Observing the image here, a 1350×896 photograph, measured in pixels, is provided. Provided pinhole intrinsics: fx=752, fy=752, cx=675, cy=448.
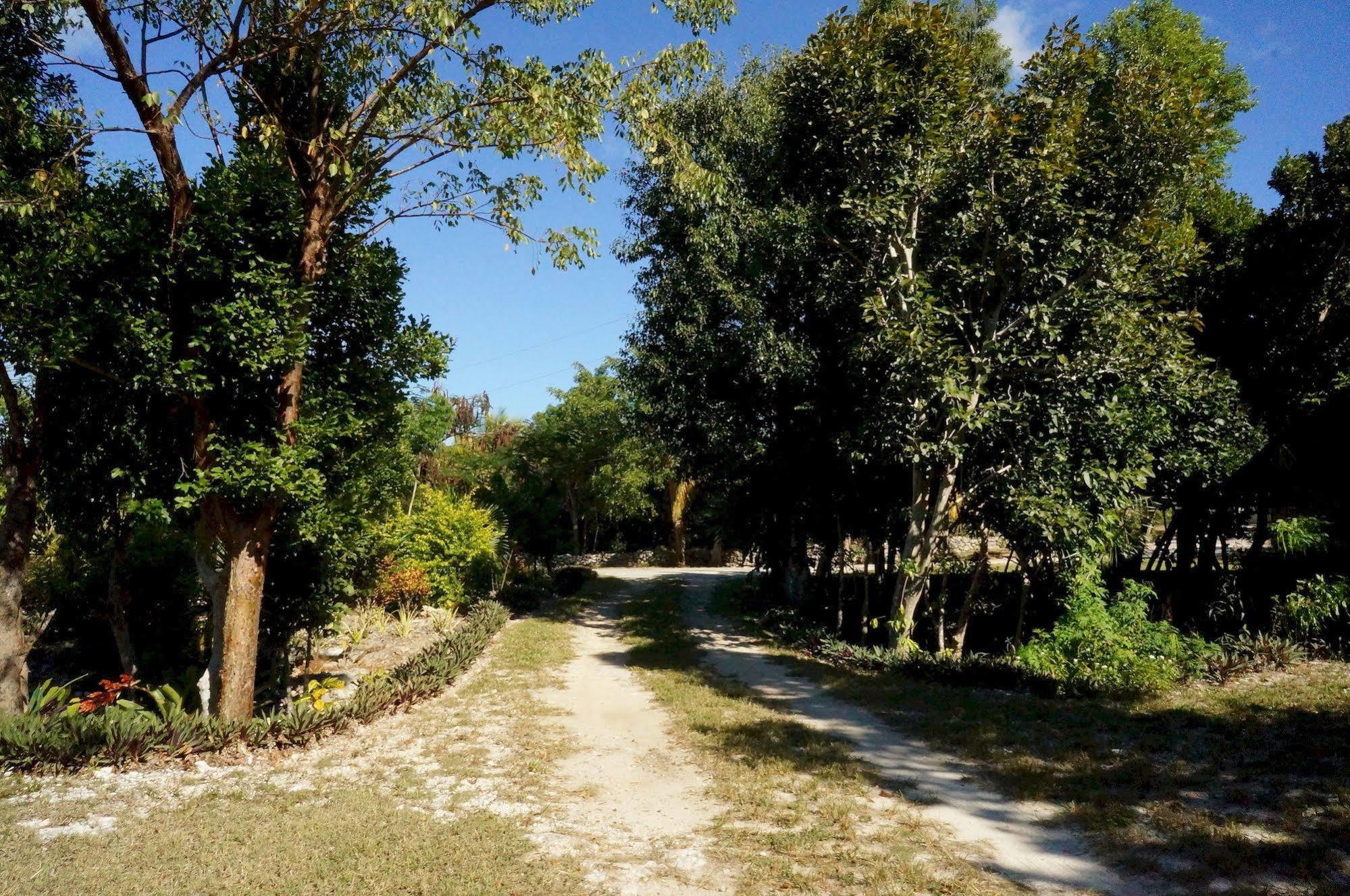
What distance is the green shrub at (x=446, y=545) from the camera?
17188 mm

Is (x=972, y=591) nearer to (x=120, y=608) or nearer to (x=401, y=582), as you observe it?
(x=401, y=582)

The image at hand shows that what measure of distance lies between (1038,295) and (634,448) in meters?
21.8

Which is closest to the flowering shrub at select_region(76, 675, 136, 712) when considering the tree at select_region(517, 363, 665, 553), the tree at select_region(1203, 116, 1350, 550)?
the tree at select_region(1203, 116, 1350, 550)

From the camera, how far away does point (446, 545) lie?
17391mm

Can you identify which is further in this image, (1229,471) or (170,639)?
(170,639)

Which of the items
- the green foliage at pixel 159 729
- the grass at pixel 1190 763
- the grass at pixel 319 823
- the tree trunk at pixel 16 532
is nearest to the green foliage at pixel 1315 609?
the grass at pixel 1190 763

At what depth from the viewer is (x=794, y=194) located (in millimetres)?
14359

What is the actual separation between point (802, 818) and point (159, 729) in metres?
6.26

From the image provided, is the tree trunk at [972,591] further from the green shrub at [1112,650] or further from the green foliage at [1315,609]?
the green foliage at [1315,609]

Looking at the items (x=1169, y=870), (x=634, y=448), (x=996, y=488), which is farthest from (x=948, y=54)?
(x=634, y=448)

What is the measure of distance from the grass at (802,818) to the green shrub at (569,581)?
523 inches

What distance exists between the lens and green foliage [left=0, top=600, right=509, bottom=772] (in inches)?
276

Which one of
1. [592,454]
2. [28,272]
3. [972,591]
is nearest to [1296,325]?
[972,591]

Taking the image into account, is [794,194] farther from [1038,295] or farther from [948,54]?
[1038,295]
